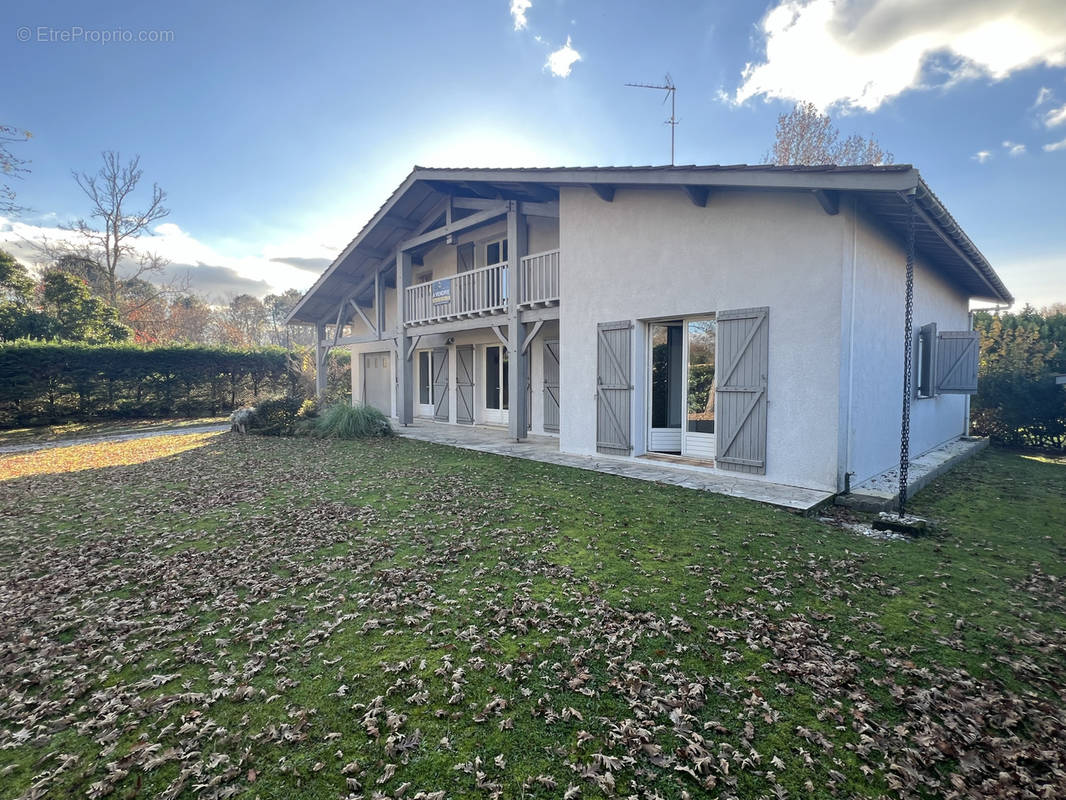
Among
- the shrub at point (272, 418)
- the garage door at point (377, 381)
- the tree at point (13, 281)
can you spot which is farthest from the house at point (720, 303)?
the tree at point (13, 281)

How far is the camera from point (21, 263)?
18406 mm

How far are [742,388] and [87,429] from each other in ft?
60.2

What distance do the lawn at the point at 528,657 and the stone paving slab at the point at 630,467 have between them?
68 cm

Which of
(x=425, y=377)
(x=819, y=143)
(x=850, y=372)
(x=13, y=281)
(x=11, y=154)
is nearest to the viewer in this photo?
(x=850, y=372)

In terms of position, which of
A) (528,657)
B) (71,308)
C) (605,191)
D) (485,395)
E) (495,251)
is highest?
(495,251)

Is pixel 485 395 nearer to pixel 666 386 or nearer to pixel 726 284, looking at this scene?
pixel 666 386

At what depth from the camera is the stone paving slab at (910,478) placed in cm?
604

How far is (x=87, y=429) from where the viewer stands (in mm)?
14492

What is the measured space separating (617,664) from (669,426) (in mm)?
6270

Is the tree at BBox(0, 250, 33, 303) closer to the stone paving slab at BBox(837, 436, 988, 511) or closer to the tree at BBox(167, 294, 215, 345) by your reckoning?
the tree at BBox(167, 294, 215, 345)

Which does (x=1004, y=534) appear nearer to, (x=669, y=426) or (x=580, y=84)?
(x=669, y=426)

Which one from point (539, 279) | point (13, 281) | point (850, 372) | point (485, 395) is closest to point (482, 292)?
point (539, 279)

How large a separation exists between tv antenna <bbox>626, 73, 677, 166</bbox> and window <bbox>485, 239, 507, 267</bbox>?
15.0 ft

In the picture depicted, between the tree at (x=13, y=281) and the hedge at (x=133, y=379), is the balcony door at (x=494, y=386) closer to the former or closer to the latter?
the hedge at (x=133, y=379)
